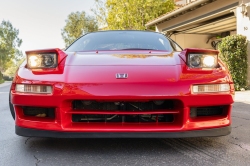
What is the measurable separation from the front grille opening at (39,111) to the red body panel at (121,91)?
0.15 feet

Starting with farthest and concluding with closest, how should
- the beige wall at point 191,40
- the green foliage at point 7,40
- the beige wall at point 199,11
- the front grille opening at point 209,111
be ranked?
the green foliage at point 7,40 < the beige wall at point 191,40 < the beige wall at point 199,11 < the front grille opening at point 209,111

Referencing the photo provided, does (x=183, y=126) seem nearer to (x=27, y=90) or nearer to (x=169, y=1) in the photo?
(x=27, y=90)

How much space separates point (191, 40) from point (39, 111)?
14.6 meters

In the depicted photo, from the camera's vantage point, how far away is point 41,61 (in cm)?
201

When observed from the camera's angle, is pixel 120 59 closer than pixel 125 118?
No

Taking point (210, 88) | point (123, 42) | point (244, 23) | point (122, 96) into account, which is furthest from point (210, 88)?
point (244, 23)

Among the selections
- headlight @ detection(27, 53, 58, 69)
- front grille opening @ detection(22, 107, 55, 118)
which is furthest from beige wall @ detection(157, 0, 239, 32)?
front grille opening @ detection(22, 107, 55, 118)

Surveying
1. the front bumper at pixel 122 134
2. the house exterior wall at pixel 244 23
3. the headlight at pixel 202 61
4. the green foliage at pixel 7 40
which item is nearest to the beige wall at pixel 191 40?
the house exterior wall at pixel 244 23

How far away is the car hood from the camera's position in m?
2.05

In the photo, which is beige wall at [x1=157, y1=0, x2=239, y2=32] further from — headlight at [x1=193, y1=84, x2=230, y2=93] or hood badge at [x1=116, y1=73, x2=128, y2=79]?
hood badge at [x1=116, y1=73, x2=128, y2=79]

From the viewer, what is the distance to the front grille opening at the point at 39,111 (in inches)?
76.3

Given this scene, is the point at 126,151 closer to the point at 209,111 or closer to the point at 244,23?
the point at 209,111

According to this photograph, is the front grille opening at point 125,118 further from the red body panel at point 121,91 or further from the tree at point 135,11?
the tree at point 135,11

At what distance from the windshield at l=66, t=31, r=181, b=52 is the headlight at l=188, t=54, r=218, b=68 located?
773 millimetres
